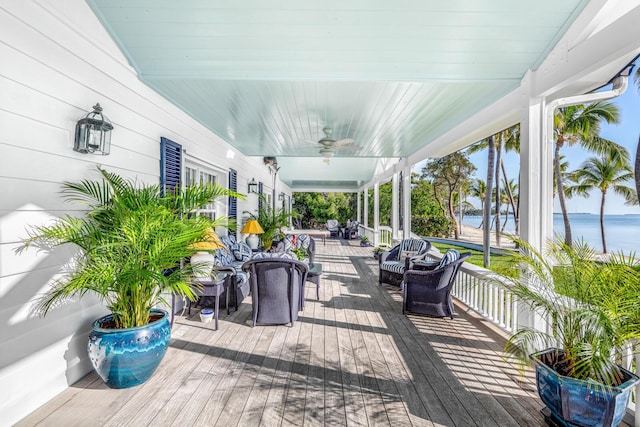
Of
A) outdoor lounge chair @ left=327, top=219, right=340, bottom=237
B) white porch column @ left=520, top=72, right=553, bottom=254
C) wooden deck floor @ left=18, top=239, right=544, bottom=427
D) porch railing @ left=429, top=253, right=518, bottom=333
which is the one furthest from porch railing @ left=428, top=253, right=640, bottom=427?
outdoor lounge chair @ left=327, top=219, right=340, bottom=237

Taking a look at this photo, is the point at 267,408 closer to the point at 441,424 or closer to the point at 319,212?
the point at 441,424

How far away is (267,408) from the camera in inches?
86.7

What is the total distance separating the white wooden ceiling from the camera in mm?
2438

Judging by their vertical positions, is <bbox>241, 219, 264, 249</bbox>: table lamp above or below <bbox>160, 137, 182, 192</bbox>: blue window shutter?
below

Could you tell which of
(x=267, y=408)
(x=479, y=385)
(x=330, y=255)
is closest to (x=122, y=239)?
(x=267, y=408)

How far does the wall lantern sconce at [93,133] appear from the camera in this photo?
2467 millimetres

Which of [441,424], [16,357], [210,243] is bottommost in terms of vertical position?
[441,424]

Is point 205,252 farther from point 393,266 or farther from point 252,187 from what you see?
point 252,187

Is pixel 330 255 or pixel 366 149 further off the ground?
pixel 366 149

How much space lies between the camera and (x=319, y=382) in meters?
2.55

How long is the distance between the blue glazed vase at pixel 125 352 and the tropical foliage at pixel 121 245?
16cm

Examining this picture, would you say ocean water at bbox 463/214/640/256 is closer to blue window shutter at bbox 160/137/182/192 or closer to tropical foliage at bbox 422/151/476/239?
blue window shutter at bbox 160/137/182/192

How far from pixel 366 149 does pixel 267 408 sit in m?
5.63

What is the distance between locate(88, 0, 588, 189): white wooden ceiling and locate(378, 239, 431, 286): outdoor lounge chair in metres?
2.28
